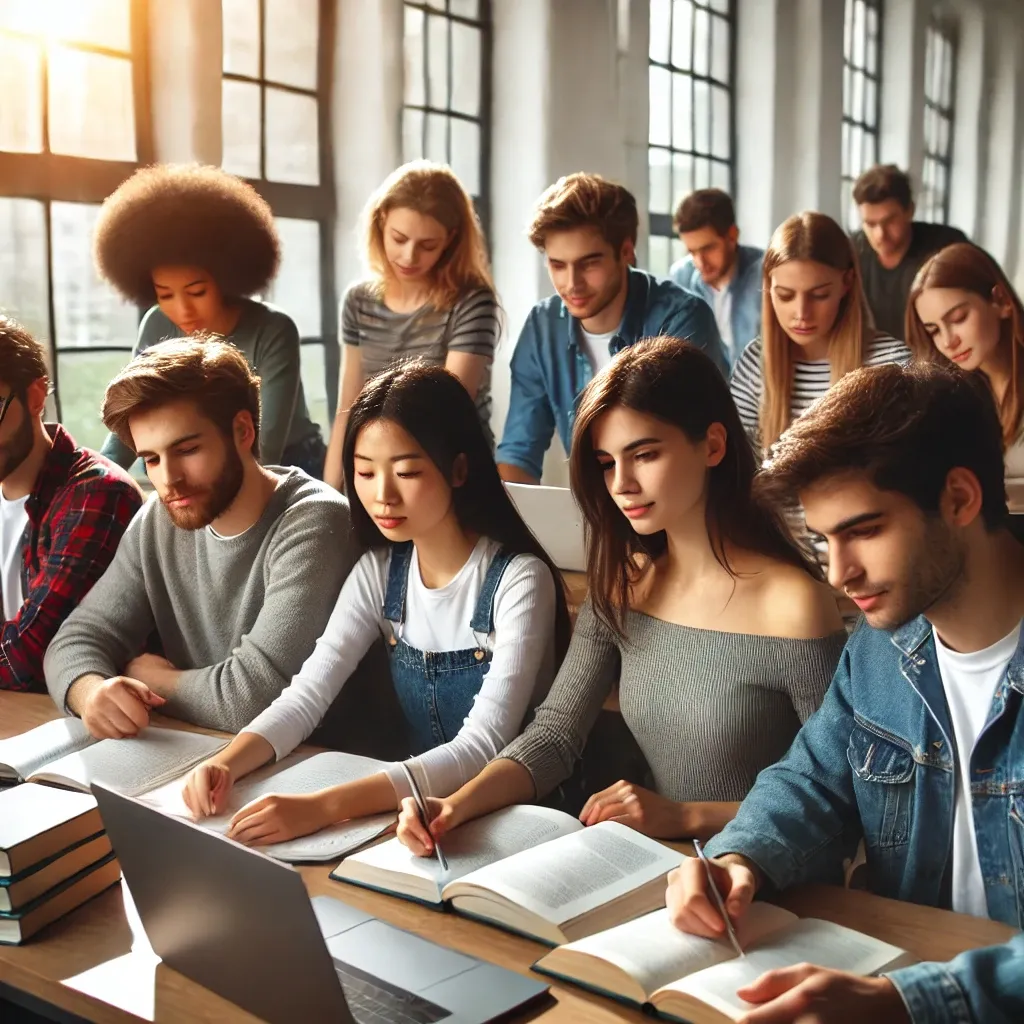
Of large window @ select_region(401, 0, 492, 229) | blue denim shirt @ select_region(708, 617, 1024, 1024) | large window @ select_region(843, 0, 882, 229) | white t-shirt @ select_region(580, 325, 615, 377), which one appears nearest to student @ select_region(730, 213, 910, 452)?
large window @ select_region(843, 0, 882, 229)

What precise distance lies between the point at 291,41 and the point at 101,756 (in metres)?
2.56

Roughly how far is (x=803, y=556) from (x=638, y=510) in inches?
9.8

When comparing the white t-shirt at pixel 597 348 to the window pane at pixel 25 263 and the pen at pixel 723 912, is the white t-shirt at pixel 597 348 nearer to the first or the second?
the window pane at pixel 25 263

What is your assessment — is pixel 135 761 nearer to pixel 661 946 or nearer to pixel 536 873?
pixel 536 873

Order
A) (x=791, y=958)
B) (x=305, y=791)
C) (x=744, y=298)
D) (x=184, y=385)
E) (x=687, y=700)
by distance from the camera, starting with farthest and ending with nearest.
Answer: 1. (x=744, y=298)
2. (x=184, y=385)
3. (x=687, y=700)
4. (x=305, y=791)
5. (x=791, y=958)

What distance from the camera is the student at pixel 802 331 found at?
3.01 m

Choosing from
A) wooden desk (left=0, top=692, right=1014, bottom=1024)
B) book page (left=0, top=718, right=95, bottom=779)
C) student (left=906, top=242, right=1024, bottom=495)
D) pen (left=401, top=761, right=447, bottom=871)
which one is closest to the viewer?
wooden desk (left=0, top=692, right=1014, bottom=1024)

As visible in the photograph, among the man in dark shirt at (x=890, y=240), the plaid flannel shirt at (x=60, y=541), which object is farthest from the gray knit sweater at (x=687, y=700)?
the man in dark shirt at (x=890, y=240)

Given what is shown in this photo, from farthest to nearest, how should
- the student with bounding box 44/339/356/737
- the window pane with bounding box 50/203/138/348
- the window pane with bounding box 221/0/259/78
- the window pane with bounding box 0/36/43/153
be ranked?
the window pane with bounding box 221/0/259/78
the window pane with bounding box 50/203/138/348
the window pane with bounding box 0/36/43/153
the student with bounding box 44/339/356/737

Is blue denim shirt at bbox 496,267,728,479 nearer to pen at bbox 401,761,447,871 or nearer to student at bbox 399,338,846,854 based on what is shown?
student at bbox 399,338,846,854

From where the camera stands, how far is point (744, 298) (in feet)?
10.6

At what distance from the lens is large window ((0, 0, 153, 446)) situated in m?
3.34

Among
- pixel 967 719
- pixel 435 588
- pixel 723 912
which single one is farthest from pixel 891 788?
pixel 435 588

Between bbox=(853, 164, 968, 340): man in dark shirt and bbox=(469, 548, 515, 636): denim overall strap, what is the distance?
1.41 meters
